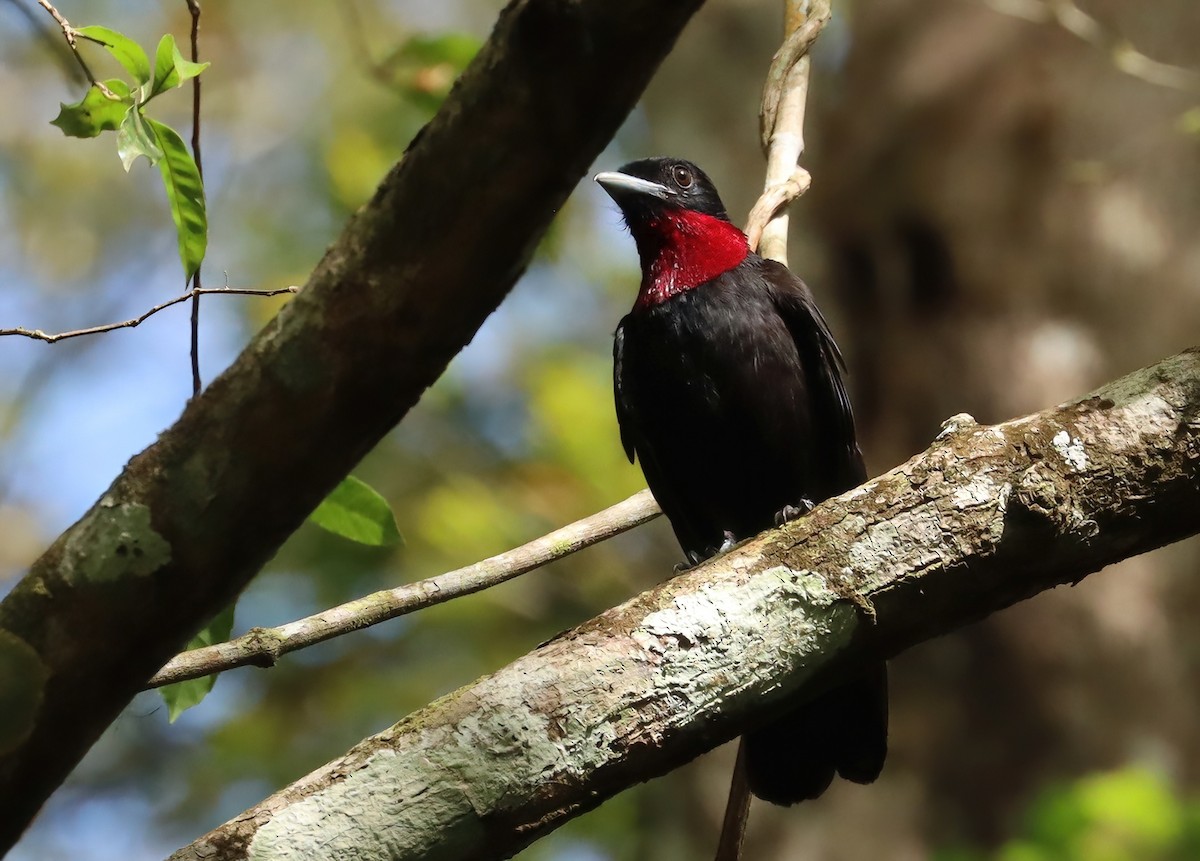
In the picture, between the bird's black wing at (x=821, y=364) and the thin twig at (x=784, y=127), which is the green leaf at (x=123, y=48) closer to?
the thin twig at (x=784, y=127)

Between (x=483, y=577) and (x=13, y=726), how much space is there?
1263mm

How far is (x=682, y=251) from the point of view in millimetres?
3967

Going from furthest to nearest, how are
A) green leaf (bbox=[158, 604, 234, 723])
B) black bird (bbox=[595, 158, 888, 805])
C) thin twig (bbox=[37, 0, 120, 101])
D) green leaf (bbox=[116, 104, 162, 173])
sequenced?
black bird (bbox=[595, 158, 888, 805]) < green leaf (bbox=[158, 604, 234, 723]) < thin twig (bbox=[37, 0, 120, 101]) < green leaf (bbox=[116, 104, 162, 173])

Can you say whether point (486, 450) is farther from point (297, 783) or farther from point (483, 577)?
point (297, 783)

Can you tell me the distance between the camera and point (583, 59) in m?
1.40

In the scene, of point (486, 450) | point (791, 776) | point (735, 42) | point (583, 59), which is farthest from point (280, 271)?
point (583, 59)

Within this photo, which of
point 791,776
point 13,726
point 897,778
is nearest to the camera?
point 13,726

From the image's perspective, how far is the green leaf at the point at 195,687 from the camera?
2661 millimetres

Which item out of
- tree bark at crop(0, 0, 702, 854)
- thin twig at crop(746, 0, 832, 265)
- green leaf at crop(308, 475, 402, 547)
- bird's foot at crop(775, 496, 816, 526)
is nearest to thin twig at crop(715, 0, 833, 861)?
thin twig at crop(746, 0, 832, 265)

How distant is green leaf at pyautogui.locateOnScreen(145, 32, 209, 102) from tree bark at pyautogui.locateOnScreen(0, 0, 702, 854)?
856 mm

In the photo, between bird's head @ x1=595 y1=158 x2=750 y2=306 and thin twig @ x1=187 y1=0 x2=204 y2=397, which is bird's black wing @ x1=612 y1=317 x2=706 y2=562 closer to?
bird's head @ x1=595 y1=158 x2=750 y2=306

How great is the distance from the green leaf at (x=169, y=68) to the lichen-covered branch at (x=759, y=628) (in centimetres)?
123

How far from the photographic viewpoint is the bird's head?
12.6 feet

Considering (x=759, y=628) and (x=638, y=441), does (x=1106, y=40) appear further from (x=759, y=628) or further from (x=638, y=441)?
(x=759, y=628)
